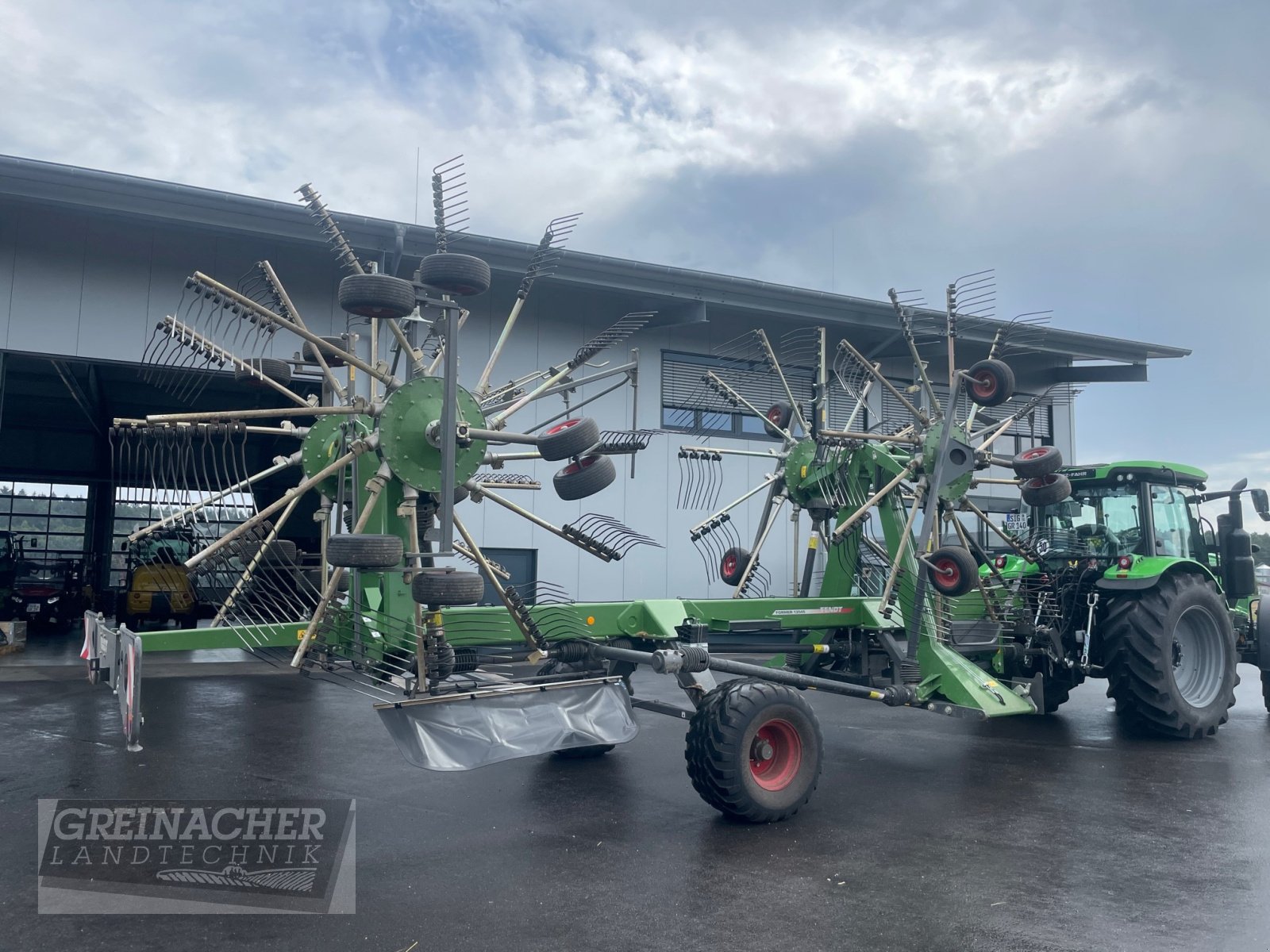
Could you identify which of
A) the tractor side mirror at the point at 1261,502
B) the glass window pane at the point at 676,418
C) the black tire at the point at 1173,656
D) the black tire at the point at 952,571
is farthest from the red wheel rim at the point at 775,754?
the glass window pane at the point at 676,418

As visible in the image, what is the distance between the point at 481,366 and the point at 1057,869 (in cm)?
A: 1117

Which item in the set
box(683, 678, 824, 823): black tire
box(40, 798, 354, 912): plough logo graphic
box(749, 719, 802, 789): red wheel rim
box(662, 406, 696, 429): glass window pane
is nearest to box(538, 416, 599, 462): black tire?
box(683, 678, 824, 823): black tire

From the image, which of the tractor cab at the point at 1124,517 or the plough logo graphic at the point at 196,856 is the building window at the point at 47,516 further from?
the tractor cab at the point at 1124,517

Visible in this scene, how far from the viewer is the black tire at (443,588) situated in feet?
17.5

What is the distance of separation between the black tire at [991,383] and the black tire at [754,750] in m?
3.27

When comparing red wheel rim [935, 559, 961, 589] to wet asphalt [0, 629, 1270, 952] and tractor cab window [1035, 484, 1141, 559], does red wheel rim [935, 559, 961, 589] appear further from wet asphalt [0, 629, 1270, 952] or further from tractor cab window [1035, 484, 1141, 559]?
tractor cab window [1035, 484, 1141, 559]

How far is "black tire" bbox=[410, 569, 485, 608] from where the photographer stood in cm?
533

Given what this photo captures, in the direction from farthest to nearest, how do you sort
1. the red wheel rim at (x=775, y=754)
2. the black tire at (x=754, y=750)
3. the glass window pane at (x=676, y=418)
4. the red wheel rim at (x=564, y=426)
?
the glass window pane at (x=676, y=418) → the red wheel rim at (x=775, y=754) → the black tire at (x=754, y=750) → the red wheel rim at (x=564, y=426)

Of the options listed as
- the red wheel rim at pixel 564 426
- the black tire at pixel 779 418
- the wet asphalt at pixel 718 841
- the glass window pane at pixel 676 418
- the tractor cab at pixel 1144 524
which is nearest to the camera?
the wet asphalt at pixel 718 841

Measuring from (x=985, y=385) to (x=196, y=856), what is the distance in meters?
6.72

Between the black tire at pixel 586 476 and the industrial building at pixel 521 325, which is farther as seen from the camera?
the industrial building at pixel 521 325

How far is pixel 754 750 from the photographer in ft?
22.1

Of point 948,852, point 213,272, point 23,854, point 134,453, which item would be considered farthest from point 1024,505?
Result: point 213,272

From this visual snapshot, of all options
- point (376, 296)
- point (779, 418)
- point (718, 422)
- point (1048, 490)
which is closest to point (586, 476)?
point (376, 296)
